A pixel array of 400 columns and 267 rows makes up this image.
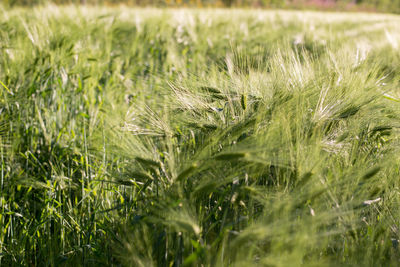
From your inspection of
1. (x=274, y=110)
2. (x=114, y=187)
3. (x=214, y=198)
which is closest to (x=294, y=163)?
(x=274, y=110)

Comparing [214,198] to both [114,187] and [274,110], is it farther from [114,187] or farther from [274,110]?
[114,187]

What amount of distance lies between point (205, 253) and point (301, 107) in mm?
497

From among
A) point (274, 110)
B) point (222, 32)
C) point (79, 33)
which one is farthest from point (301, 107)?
point (222, 32)

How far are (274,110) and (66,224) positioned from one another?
38.4 inches

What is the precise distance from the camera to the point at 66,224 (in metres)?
1.53

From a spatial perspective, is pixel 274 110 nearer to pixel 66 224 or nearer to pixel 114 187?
pixel 114 187

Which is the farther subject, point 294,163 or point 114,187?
point 114,187

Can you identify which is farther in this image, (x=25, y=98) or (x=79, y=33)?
(x=79, y=33)

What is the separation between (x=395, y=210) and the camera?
102 centimetres

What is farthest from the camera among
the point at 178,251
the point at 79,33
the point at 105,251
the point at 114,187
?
the point at 79,33

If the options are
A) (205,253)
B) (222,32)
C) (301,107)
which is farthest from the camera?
(222,32)

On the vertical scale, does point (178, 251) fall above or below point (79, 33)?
below

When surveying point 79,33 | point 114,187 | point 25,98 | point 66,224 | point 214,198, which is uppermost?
point 79,33

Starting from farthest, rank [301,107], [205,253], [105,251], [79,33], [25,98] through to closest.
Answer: [79,33] < [25,98] < [105,251] < [301,107] < [205,253]
